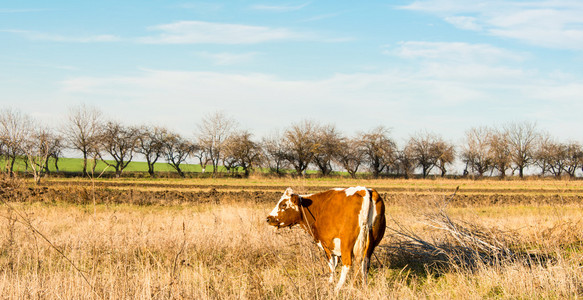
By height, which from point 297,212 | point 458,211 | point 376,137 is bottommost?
point 458,211

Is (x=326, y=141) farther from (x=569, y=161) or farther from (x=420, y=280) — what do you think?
(x=420, y=280)

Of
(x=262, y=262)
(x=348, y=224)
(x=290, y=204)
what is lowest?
(x=262, y=262)

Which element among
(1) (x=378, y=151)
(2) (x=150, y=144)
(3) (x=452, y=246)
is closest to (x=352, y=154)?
(1) (x=378, y=151)

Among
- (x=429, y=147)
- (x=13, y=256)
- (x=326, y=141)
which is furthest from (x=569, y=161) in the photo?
(x=13, y=256)

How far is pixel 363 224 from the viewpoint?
5852 mm

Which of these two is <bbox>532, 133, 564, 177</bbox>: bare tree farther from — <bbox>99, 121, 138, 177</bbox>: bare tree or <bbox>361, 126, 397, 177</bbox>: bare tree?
<bbox>99, 121, 138, 177</bbox>: bare tree

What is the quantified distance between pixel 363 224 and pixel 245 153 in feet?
182

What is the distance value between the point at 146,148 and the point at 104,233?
174 ft

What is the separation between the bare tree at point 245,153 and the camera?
60.5 m

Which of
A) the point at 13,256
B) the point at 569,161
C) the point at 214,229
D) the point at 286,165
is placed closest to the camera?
the point at 13,256

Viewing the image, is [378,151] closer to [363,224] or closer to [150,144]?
[150,144]

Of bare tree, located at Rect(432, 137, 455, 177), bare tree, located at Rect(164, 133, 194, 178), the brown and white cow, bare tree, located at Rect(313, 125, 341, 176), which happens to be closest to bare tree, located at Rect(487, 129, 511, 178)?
bare tree, located at Rect(432, 137, 455, 177)

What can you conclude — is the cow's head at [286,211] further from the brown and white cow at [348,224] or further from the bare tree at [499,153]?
the bare tree at [499,153]

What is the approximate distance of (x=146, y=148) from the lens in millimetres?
58875
